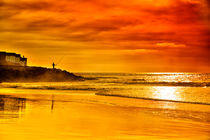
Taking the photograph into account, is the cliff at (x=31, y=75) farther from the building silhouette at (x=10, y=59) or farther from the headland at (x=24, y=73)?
the building silhouette at (x=10, y=59)

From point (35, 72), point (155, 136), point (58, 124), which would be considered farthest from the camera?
point (35, 72)

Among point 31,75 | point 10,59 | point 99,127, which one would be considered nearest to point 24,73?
point 31,75

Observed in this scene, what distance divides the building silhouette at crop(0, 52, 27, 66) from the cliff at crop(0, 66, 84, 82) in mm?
11187

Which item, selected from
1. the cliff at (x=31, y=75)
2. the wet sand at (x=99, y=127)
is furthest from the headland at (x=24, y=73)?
the wet sand at (x=99, y=127)

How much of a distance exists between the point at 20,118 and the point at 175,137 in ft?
26.2

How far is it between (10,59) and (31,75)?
18.9 meters

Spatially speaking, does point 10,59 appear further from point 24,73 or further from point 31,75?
point 31,75

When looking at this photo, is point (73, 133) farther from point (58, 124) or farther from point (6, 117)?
point (6, 117)

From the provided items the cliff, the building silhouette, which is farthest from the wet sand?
the building silhouette

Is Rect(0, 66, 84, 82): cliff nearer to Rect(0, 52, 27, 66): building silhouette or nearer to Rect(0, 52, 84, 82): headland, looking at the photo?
Rect(0, 52, 84, 82): headland

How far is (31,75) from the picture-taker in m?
109

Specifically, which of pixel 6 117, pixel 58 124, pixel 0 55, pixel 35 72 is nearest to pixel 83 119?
pixel 58 124

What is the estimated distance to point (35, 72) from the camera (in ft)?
367

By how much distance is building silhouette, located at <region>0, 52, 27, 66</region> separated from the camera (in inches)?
4736
